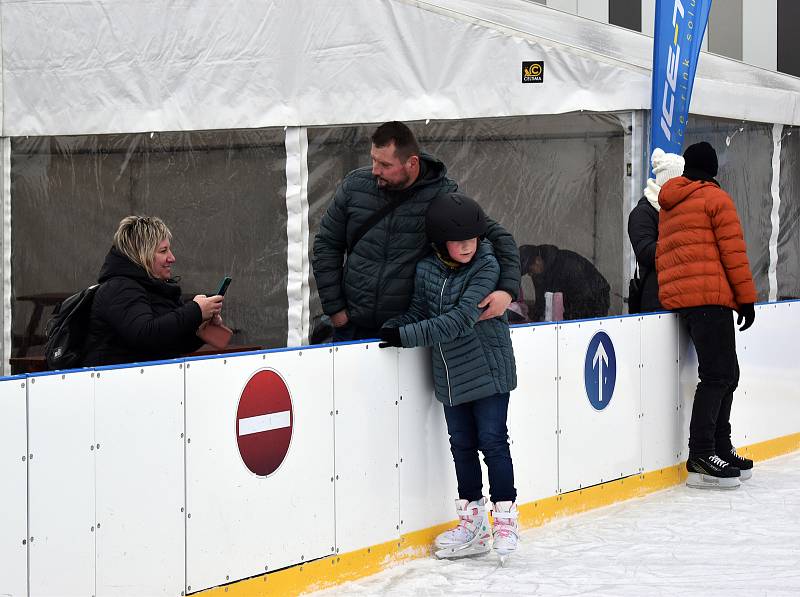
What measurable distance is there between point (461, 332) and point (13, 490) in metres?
1.77

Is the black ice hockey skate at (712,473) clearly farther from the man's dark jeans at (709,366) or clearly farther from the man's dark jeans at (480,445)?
the man's dark jeans at (480,445)

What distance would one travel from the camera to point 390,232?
4676 millimetres

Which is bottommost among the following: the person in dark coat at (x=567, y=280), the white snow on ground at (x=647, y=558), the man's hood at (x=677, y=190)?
the white snow on ground at (x=647, y=558)

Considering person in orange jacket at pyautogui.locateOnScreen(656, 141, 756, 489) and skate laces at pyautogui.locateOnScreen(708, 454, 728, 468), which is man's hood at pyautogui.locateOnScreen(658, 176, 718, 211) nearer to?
person in orange jacket at pyautogui.locateOnScreen(656, 141, 756, 489)

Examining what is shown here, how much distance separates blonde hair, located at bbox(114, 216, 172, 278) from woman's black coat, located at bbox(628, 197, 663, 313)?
2965 millimetres

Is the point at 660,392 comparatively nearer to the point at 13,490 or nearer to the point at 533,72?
the point at 533,72

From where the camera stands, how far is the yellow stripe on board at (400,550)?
400 cm

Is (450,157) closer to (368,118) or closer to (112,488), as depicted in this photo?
(368,118)

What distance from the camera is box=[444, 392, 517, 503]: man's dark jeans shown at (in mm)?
4547

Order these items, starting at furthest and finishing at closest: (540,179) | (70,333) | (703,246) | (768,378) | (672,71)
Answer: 1. (540,179)
2. (768,378)
3. (672,71)
4. (703,246)
5. (70,333)

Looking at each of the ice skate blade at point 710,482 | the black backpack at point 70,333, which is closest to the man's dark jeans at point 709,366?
the ice skate blade at point 710,482

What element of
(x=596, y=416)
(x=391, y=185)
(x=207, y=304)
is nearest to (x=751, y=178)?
(x=596, y=416)

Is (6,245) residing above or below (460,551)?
above

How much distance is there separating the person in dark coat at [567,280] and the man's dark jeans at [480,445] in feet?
8.57
